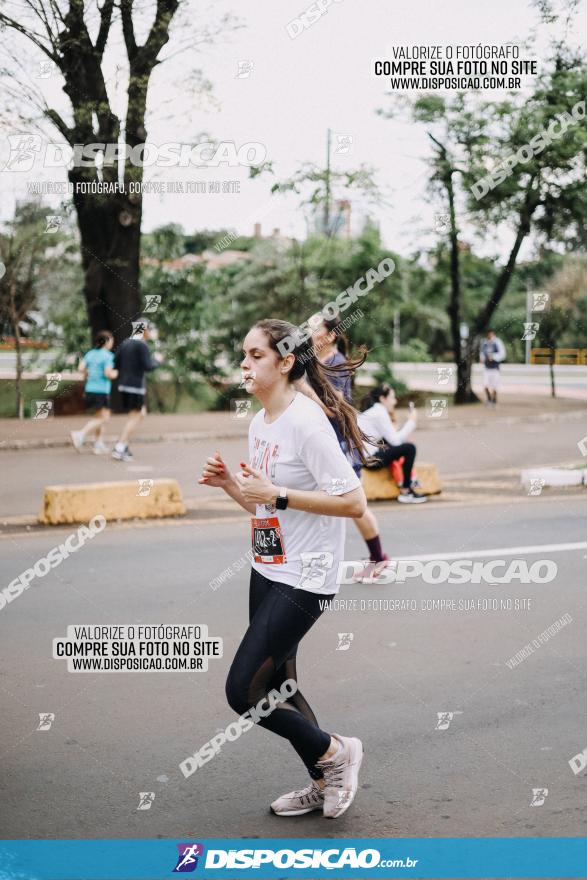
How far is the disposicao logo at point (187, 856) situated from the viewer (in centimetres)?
362

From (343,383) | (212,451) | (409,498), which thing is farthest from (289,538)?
(212,451)

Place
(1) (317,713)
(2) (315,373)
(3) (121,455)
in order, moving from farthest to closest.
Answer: (3) (121,455) → (1) (317,713) → (2) (315,373)

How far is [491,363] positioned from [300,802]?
21336mm

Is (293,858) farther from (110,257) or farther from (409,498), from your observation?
(110,257)

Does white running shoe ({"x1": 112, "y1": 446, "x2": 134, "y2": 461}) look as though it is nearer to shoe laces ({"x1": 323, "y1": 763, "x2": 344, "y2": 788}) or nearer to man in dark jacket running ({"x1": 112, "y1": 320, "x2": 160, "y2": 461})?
man in dark jacket running ({"x1": 112, "y1": 320, "x2": 160, "y2": 461})

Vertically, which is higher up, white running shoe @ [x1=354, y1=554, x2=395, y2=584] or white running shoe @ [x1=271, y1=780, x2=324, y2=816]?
white running shoe @ [x1=354, y1=554, x2=395, y2=584]

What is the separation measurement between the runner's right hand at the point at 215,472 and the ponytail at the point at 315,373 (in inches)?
16.0

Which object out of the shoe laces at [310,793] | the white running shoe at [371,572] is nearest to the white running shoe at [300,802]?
the shoe laces at [310,793]

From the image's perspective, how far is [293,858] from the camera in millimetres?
3680

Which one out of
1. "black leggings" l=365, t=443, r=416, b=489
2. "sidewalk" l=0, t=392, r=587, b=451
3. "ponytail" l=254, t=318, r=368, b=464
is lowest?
"sidewalk" l=0, t=392, r=587, b=451

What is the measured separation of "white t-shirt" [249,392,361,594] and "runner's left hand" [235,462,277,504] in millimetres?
68

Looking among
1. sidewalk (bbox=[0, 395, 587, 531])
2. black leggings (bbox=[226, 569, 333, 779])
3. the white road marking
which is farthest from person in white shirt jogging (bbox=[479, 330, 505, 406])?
black leggings (bbox=[226, 569, 333, 779])

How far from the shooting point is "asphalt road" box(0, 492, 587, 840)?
400 cm

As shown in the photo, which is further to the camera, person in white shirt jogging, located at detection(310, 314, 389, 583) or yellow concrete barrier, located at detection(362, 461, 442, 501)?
yellow concrete barrier, located at detection(362, 461, 442, 501)
